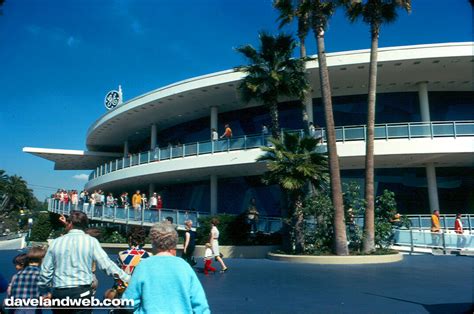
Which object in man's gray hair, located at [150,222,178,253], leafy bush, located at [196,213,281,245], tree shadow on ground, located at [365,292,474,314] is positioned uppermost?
man's gray hair, located at [150,222,178,253]

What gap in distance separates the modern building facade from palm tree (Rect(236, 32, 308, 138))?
2.28 m

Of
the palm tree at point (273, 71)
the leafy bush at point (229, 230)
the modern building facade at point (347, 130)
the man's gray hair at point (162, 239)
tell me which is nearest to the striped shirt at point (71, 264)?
the man's gray hair at point (162, 239)

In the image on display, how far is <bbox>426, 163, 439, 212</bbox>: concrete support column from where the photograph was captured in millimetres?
19609

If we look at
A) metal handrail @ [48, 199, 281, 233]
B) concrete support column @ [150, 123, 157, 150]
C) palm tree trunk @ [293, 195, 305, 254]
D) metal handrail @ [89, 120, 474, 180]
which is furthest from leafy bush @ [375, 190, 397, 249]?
concrete support column @ [150, 123, 157, 150]

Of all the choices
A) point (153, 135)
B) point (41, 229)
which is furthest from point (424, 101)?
point (41, 229)

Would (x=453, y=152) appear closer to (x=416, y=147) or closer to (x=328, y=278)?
(x=416, y=147)

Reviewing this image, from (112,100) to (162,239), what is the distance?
30.0 meters

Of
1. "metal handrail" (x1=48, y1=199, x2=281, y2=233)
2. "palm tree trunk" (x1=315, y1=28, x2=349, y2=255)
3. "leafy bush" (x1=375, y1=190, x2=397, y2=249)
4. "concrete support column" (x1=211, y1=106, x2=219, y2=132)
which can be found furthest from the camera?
"concrete support column" (x1=211, y1=106, x2=219, y2=132)

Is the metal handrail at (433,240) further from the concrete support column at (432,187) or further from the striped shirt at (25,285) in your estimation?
the striped shirt at (25,285)

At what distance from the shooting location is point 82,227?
13.2 feet

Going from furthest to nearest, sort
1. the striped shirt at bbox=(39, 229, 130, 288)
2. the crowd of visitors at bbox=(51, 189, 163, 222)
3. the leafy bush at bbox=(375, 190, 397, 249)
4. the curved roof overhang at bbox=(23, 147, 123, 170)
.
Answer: the curved roof overhang at bbox=(23, 147, 123, 170) → the crowd of visitors at bbox=(51, 189, 163, 222) → the leafy bush at bbox=(375, 190, 397, 249) → the striped shirt at bbox=(39, 229, 130, 288)

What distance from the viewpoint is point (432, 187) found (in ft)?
65.0

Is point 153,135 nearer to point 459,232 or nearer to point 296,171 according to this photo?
point 296,171

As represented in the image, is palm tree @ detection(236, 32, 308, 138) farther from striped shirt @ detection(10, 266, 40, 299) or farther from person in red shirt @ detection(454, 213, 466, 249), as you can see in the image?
striped shirt @ detection(10, 266, 40, 299)
